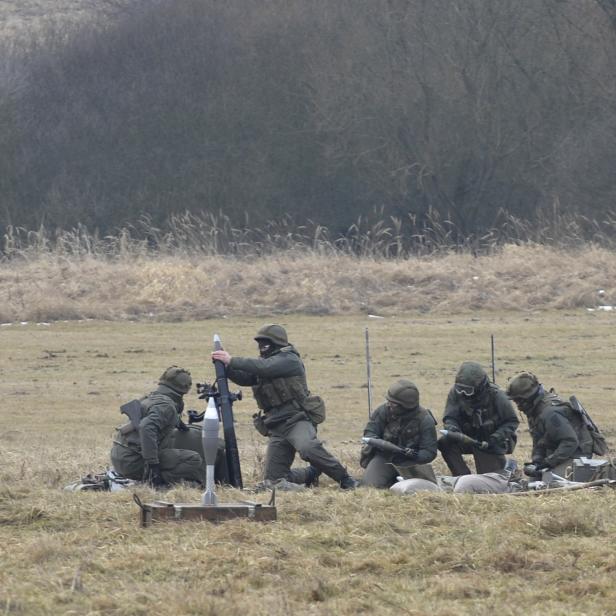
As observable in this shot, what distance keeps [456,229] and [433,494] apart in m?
29.7

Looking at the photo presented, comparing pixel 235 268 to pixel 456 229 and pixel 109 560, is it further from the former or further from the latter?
pixel 109 560

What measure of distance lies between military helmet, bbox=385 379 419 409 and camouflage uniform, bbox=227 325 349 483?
2.15 feet

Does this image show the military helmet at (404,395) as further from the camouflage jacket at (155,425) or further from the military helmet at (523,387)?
the camouflage jacket at (155,425)

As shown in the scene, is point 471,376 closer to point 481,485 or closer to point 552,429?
point 552,429

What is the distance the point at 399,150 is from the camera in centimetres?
4028

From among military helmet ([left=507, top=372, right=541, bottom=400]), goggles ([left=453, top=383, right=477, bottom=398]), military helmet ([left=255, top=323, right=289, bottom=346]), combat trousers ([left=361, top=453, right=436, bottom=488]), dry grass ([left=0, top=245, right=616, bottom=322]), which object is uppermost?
military helmet ([left=255, top=323, right=289, bottom=346])

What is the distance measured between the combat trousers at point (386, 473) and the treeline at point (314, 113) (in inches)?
993

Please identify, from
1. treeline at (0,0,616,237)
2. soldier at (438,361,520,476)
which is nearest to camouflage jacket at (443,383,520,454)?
soldier at (438,361,520,476)

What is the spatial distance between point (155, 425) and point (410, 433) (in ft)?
6.40

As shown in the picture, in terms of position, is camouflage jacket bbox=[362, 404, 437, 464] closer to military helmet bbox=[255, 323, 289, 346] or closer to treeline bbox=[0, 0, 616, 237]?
military helmet bbox=[255, 323, 289, 346]

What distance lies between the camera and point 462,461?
38.5ft

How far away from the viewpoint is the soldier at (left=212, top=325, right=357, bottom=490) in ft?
36.2

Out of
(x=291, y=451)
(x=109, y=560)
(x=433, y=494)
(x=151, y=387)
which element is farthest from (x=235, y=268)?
(x=109, y=560)

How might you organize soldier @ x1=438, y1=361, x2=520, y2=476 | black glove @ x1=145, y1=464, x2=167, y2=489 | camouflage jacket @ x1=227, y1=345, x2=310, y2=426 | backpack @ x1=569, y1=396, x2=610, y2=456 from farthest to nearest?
soldier @ x1=438, y1=361, x2=520, y2=476 < backpack @ x1=569, y1=396, x2=610, y2=456 < camouflage jacket @ x1=227, y1=345, x2=310, y2=426 < black glove @ x1=145, y1=464, x2=167, y2=489
